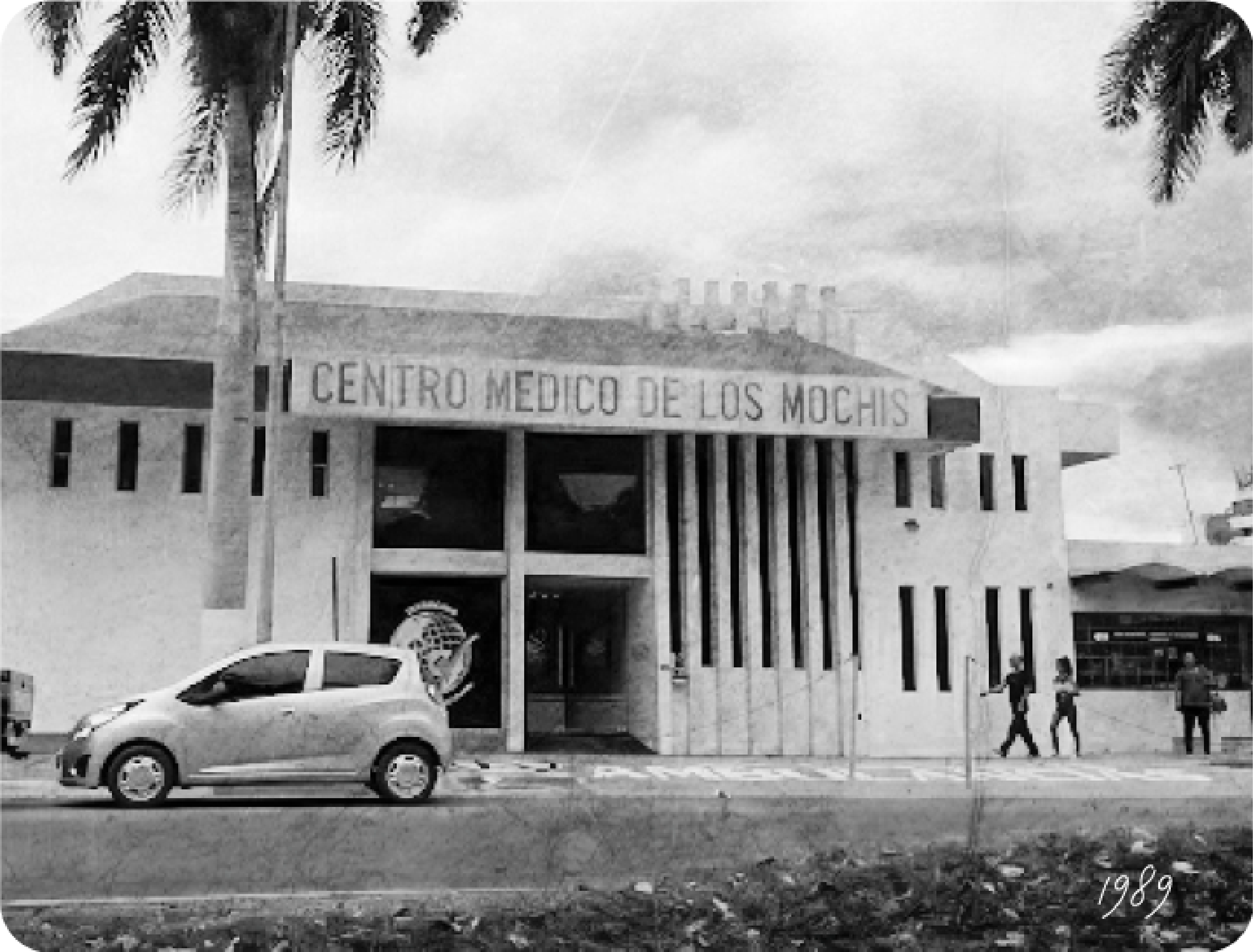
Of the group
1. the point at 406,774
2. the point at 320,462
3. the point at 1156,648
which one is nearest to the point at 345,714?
the point at 406,774

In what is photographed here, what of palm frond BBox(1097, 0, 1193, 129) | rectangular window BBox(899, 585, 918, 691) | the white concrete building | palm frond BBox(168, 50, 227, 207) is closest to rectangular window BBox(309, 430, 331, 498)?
the white concrete building

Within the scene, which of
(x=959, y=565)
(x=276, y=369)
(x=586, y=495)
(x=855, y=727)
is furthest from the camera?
(x=586, y=495)

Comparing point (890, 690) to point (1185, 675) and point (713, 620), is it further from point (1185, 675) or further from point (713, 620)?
point (1185, 675)

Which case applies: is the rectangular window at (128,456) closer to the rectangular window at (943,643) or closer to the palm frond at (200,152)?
the palm frond at (200,152)

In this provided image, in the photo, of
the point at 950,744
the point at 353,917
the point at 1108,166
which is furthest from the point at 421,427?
the point at 1108,166

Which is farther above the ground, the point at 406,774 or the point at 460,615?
the point at 460,615

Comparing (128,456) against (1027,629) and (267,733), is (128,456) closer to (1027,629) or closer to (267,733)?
(267,733)

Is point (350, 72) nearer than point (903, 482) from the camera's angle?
Yes

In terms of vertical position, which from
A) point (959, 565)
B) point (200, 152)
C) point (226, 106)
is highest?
point (226, 106)

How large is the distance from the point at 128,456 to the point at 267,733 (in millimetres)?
1128

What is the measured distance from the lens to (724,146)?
244 inches

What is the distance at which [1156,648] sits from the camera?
643 centimetres

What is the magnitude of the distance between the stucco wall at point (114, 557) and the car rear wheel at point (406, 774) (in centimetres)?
45

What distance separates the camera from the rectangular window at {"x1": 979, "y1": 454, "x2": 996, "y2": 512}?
608 centimetres
